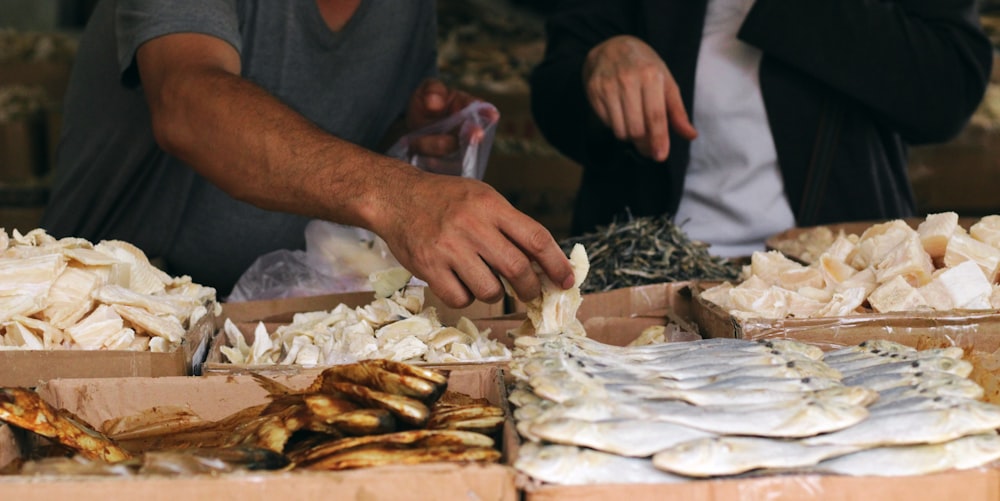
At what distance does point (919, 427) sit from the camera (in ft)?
3.12

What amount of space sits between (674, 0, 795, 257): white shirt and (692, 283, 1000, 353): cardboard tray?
101cm

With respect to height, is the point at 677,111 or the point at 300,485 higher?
the point at 677,111

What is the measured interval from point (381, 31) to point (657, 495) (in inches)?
63.0

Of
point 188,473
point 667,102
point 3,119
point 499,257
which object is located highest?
point 667,102

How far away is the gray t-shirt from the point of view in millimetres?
2080

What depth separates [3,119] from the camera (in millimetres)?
3973

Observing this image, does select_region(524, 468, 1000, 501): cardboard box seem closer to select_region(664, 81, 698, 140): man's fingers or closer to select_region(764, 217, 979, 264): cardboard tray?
select_region(764, 217, 979, 264): cardboard tray

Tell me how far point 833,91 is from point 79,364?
191 cm

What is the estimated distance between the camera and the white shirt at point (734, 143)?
2469 mm

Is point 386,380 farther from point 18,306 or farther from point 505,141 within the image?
point 505,141

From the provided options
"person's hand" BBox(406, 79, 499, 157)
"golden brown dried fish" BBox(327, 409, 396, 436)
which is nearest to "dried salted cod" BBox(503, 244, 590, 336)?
"golden brown dried fish" BBox(327, 409, 396, 436)

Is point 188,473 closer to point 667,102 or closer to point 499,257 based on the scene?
point 499,257

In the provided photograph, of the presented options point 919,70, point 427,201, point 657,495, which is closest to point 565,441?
point 657,495

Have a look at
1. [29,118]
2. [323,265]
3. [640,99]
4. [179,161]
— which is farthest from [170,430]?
[29,118]
